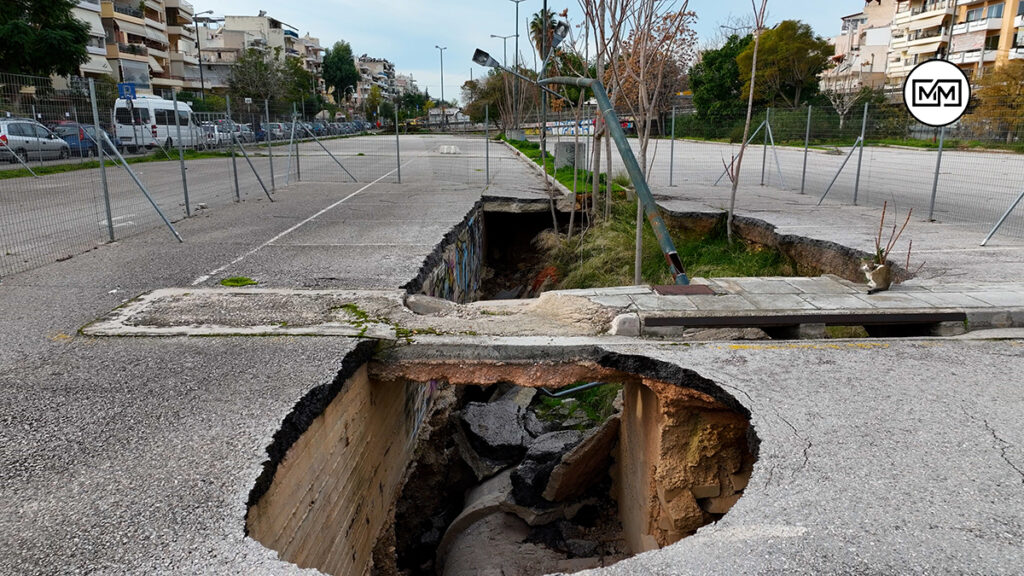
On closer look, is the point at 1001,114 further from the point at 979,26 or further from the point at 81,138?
the point at 979,26

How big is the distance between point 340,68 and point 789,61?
221ft

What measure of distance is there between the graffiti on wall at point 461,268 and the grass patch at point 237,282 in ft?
5.37

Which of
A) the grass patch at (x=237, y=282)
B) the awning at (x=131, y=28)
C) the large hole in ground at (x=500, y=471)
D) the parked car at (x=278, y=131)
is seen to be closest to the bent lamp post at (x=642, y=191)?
the large hole in ground at (x=500, y=471)

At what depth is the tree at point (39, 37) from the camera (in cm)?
3006

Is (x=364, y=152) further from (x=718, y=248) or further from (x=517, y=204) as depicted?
(x=718, y=248)

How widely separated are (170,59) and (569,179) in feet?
207

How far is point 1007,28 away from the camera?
45500 millimetres

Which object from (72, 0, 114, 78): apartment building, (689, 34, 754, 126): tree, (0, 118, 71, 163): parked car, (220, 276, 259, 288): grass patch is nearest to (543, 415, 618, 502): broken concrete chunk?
(220, 276, 259, 288): grass patch

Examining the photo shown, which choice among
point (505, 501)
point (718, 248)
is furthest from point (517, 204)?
point (505, 501)

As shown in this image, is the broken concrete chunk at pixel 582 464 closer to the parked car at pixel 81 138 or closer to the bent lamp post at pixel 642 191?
the bent lamp post at pixel 642 191

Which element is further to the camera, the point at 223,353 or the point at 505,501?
the point at 505,501

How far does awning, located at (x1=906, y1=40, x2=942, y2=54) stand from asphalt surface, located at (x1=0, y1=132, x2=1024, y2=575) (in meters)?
59.9

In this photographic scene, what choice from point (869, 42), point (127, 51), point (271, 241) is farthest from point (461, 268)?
point (869, 42)

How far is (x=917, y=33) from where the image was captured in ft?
189
